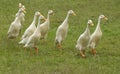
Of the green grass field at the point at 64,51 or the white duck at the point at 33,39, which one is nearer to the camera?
the green grass field at the point at 64,51

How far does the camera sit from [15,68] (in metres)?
12.2

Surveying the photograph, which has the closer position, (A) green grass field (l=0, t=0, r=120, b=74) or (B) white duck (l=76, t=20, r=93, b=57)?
(A) green grass field (l=0, t=0, r=120, b=74)

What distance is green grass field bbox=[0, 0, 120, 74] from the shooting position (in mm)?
12227

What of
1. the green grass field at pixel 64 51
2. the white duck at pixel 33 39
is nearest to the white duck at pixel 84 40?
the green grass field at pixel 64 51

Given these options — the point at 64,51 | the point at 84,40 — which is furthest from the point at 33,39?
the point at 84,40

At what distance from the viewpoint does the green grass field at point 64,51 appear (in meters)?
12.2

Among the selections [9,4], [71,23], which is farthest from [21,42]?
[9,4]

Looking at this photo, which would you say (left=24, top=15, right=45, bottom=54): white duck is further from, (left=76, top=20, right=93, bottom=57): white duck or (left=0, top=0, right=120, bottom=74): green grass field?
(left=76, top=20, right=93, bottom=57): white duck

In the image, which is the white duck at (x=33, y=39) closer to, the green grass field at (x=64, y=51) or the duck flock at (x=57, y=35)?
the duck flock at (x=57, y=35)

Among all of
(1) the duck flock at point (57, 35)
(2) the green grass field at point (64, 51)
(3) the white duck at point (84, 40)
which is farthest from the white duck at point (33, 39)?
(3) the white duck at point (84, 40)

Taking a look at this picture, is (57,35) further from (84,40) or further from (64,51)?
(84,40)

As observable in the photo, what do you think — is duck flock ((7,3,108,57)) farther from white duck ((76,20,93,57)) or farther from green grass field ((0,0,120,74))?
green grass field ((0,0,120,74))

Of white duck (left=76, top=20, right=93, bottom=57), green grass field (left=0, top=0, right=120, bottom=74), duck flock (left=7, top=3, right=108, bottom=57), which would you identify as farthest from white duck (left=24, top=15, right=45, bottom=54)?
white duck (left=76, top=20, right=93, bottom=57)

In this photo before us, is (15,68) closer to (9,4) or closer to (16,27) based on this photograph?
(16,27)
